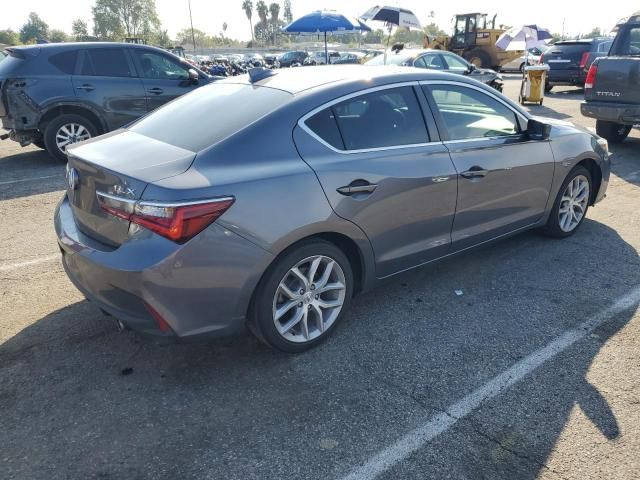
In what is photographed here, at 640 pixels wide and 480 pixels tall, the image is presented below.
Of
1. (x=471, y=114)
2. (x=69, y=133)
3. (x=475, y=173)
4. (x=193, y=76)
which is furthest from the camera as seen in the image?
(x=193, y=76)

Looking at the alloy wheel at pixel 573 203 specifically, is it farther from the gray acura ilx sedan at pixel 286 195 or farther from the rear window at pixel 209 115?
the rear window at pixel 209 115

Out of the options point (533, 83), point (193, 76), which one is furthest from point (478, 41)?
point (193, 76)

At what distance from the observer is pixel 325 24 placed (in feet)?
55.5

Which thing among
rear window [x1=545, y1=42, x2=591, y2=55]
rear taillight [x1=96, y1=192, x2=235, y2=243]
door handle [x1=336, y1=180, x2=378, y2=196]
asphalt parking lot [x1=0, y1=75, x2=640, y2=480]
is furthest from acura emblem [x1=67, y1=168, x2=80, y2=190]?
rear window [x1=545, y1=42, x2=591, y2=55]

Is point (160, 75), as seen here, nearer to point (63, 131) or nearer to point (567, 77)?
point (63, 131)

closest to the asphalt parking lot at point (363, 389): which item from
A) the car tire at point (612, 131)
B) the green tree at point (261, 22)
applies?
the car tire at point (612, 131)

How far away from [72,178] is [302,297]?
1524 mm

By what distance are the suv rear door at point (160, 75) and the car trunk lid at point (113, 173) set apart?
570cm

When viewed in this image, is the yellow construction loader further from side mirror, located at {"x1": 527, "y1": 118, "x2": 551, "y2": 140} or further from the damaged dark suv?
side mirror, located at {"x1": 527, "y1": 118, "x2": 551, "y2": 140}

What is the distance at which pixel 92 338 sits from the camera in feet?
10.9

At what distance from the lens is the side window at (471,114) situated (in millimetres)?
3734

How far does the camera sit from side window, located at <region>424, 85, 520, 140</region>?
3734mm

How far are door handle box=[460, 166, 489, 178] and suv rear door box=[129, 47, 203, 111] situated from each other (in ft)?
20.6

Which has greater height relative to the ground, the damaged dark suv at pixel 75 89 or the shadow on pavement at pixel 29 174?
the damaged dark suv at pixel 75 89
